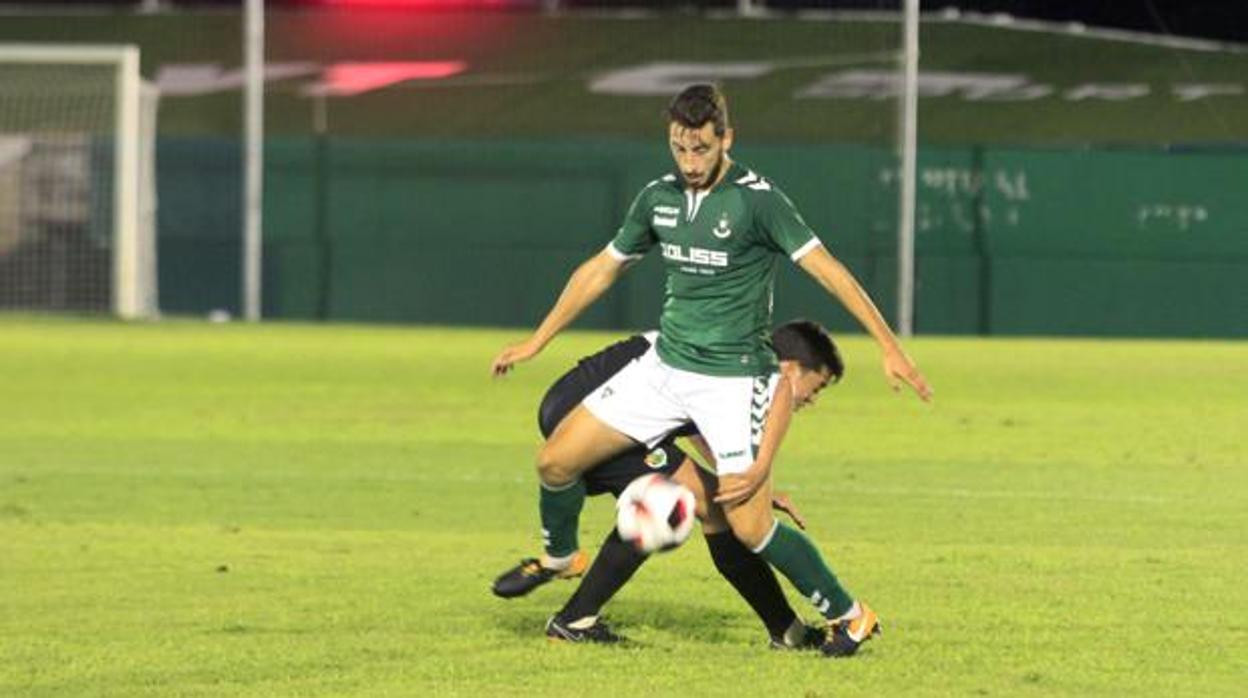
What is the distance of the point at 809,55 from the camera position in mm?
45125

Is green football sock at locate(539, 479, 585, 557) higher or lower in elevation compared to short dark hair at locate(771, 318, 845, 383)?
lower

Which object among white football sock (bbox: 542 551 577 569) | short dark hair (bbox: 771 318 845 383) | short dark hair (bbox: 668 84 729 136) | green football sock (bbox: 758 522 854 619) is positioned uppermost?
short dark hair (bbox: 668 84 729 136)

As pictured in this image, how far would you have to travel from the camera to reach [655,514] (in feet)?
32.2

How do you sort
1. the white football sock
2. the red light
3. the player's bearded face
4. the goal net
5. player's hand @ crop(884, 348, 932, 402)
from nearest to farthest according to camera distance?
player's hand @ crop(884, 348, 932, 402) < the player's bearded face < the white football sock < the goal net < the red light

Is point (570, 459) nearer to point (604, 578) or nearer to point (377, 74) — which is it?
point (604, 578)

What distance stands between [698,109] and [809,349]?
1.16 metres

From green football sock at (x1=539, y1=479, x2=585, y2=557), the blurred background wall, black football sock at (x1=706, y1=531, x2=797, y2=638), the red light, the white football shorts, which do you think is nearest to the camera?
the white football shorts

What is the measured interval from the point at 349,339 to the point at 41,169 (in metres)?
8.19

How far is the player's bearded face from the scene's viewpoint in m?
9.64

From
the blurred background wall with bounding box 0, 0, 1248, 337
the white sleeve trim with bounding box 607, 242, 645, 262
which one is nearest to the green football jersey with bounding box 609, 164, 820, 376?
the white sleeve trim with bounding box 607, 242, 645, 262

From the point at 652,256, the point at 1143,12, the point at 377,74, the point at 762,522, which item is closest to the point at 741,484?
the point at 762,522

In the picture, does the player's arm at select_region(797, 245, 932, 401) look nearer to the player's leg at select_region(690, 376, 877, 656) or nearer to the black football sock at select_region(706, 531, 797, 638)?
the player's leg at select_region(690, 376, 877, 656)

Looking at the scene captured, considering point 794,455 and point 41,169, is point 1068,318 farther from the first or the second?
point 794,455

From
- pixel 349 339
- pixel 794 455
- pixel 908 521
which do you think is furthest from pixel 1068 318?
pixel 908 521
